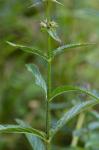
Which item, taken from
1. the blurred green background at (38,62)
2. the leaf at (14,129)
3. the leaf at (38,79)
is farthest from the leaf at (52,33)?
the blurred green background at (38,62)

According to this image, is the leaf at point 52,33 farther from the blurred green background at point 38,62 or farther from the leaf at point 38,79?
the blurred green background at point 38,62

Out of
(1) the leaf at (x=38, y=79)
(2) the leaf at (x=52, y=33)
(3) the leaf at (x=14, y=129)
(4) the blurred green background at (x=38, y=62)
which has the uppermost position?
Answer: (2) the leaf at (x=52, y=33)

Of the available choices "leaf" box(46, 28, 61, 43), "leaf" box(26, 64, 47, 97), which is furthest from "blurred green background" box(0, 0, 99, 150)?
"leaf" box(46, 28, 61, 43)

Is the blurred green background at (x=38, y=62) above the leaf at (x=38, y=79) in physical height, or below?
below

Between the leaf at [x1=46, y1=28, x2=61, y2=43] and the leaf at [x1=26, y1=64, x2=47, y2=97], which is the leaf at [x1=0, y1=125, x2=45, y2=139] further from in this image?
the leaf at [x1=46, y1=28, x2=61, y2=43]

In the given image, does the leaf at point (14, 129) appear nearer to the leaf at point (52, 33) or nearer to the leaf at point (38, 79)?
the leaf at point (38, 79)

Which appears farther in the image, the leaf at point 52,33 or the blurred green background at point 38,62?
the blurred green background at point 38,62

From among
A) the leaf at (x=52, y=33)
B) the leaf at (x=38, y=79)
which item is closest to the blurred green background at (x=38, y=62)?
the leaf at (x=38, y=79)

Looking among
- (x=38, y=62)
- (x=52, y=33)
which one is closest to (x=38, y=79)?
(x=52, y=33)

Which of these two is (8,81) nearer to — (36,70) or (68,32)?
(68,32)
